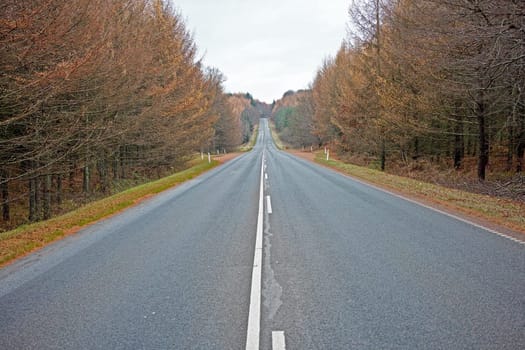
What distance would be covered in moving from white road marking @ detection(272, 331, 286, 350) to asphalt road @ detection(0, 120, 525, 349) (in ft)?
0.06

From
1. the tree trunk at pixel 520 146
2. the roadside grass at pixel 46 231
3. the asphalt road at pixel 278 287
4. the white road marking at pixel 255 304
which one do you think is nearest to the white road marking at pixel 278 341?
the asphalt road at pixel 278 287

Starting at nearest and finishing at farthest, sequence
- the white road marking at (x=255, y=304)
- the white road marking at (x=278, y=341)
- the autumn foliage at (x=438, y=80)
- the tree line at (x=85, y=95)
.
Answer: the white road marking at (x=278, y=341) < the white road marking at (x=255, y=304) < the tree line at (x=85, y=95) < the autumn foliage at (x=438, y=80)

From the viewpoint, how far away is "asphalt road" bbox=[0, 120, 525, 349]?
10.4ft

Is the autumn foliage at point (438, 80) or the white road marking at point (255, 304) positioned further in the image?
the autumn foliage at point (438, 80)

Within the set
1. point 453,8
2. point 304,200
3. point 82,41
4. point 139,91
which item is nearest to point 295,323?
point 304,200

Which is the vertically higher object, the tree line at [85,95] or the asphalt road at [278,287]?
the tree line at [85,95]

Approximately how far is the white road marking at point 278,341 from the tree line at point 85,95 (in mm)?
7060

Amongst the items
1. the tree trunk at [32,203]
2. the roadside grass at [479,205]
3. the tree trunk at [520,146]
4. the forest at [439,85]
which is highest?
the forest at [439,85]

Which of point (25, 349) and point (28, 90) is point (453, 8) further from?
point (25, 349)

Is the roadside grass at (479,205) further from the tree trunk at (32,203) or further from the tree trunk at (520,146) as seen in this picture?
the tree trunk at (32,203)

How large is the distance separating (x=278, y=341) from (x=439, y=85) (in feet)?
49.5

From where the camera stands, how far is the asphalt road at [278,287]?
316 centimetres

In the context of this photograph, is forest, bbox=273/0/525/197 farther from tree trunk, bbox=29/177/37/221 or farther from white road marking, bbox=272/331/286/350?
tree trunk, bbox=29/177/37/221

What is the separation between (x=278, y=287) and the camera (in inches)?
169
